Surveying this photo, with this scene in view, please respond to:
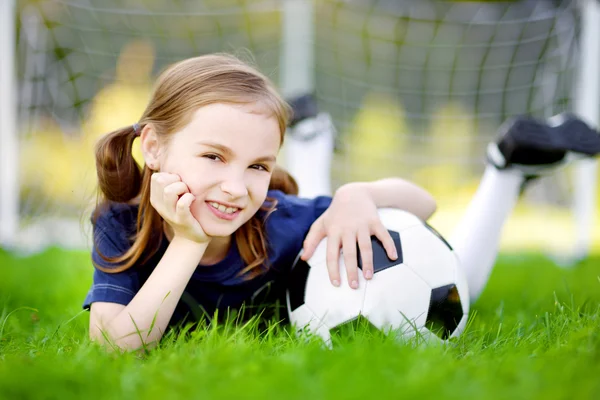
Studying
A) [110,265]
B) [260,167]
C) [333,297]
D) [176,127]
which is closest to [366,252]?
[333,297]

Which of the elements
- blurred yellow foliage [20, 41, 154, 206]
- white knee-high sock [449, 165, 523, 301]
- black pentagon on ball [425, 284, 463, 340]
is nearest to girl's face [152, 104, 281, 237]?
black pentagon on ball [425, 284, 463, 340]

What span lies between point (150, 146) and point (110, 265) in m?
0.34

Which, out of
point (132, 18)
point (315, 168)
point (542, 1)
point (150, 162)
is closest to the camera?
point (150, 162)

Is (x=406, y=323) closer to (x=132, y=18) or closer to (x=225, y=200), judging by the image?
(x=225, y=200)

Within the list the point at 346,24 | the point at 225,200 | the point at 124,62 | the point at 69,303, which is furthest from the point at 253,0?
the point at 225,200

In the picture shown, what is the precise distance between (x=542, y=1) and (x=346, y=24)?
1.84m

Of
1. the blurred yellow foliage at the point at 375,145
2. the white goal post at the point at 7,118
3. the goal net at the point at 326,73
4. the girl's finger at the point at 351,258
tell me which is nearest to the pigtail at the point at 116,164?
the girl's finger at the point at 351,258

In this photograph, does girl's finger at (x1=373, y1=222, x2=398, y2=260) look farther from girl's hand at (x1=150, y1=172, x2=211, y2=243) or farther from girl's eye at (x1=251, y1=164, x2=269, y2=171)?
girl's hand at (x1=150, y1=172, x2=211, y2=243)

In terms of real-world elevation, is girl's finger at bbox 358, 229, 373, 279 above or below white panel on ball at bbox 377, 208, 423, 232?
below

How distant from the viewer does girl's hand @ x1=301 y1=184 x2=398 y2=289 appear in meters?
1.52

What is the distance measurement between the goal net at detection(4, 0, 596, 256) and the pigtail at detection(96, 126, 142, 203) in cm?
288

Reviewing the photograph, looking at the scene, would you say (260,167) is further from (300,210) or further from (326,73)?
(326,73)

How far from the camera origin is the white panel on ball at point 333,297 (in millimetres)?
1459

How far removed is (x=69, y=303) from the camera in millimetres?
2189
